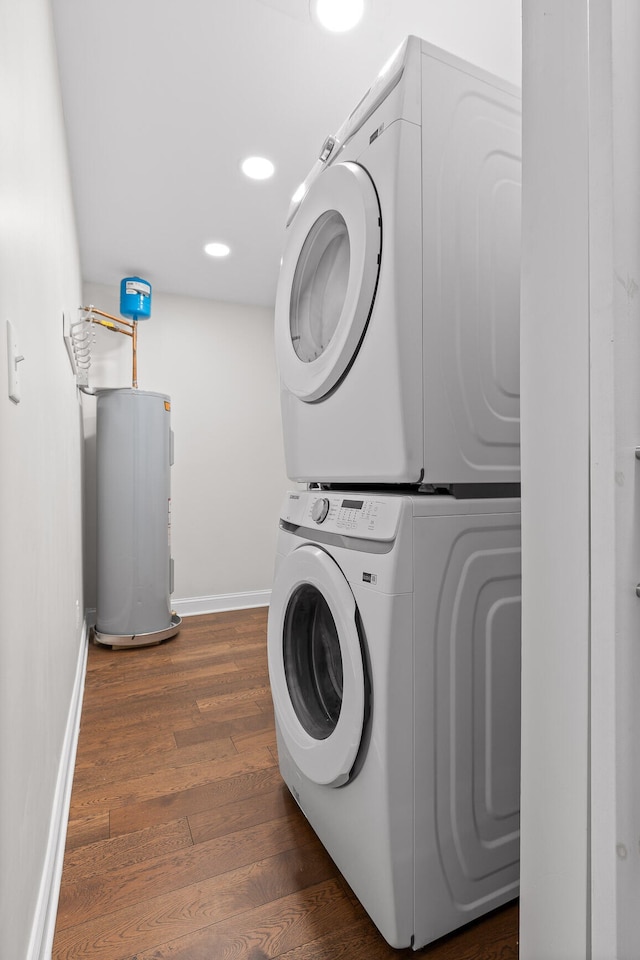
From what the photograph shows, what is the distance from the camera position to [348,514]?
107cm

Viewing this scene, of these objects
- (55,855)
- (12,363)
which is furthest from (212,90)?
(55,855)

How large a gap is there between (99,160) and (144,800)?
7.83 ft

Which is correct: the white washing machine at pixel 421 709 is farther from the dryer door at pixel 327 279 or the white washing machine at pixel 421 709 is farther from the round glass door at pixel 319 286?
the round glass door at pixel 319 286

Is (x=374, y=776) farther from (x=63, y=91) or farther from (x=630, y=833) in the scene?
(x=63, y=91)

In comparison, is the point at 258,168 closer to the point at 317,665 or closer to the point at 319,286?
the point at 319,286

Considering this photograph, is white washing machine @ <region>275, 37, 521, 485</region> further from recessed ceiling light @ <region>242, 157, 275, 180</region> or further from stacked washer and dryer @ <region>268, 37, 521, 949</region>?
recessed ceiling light @ <region>242, 157, 275, 180</region>

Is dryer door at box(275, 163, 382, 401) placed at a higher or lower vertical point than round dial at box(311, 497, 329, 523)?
higher

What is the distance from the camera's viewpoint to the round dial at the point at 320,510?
1.15 meters

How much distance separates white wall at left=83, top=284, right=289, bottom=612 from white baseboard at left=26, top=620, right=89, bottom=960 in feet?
5.57

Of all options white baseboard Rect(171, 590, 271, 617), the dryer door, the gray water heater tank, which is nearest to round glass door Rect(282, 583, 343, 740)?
the dryer door

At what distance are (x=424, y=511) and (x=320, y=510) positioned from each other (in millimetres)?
288

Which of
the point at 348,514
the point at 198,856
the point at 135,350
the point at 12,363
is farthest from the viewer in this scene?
the point at 135,350

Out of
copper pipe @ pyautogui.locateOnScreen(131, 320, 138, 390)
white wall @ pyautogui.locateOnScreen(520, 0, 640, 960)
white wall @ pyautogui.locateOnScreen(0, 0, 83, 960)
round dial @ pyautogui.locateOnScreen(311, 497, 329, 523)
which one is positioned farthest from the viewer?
copper pipe @ pyautogui.locateOnScreen(131, 320, 138, 390)

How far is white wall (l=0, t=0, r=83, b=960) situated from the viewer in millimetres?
729
